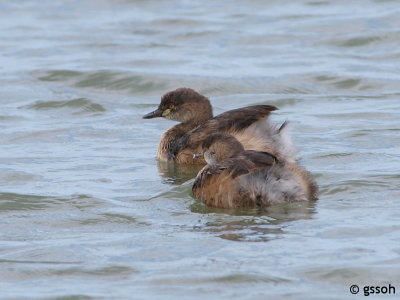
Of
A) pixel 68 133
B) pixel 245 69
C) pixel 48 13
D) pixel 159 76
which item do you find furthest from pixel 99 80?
pixel 48 13

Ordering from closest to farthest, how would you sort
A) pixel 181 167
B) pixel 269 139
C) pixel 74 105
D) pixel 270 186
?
A: pixel 270 186 → pixel 269 139 → pixel 181 167 → pixel 74 105

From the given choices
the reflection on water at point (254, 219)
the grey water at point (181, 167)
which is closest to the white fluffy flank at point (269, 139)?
the grey water at point (181, 167)

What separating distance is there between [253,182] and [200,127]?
2.30 m

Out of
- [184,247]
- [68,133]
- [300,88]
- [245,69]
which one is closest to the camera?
[184,247]

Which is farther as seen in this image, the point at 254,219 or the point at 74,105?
the point at 74,105

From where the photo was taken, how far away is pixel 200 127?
10484 millimetres

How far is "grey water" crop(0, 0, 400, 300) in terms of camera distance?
276 inches

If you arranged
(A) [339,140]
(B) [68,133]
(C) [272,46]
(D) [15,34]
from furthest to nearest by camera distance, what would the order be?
(D) [15,34]
(C) [272,46]
(B) [68,133]
(A) [339,140]

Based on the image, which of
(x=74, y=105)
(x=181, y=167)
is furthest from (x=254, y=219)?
(x=74, y=105)

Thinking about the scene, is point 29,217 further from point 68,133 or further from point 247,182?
point 68,133

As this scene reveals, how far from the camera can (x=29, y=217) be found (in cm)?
848

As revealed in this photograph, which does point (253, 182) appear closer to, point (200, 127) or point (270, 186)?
point (270, 186)

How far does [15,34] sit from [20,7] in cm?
223

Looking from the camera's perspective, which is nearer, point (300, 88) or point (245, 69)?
point (300, 88)
